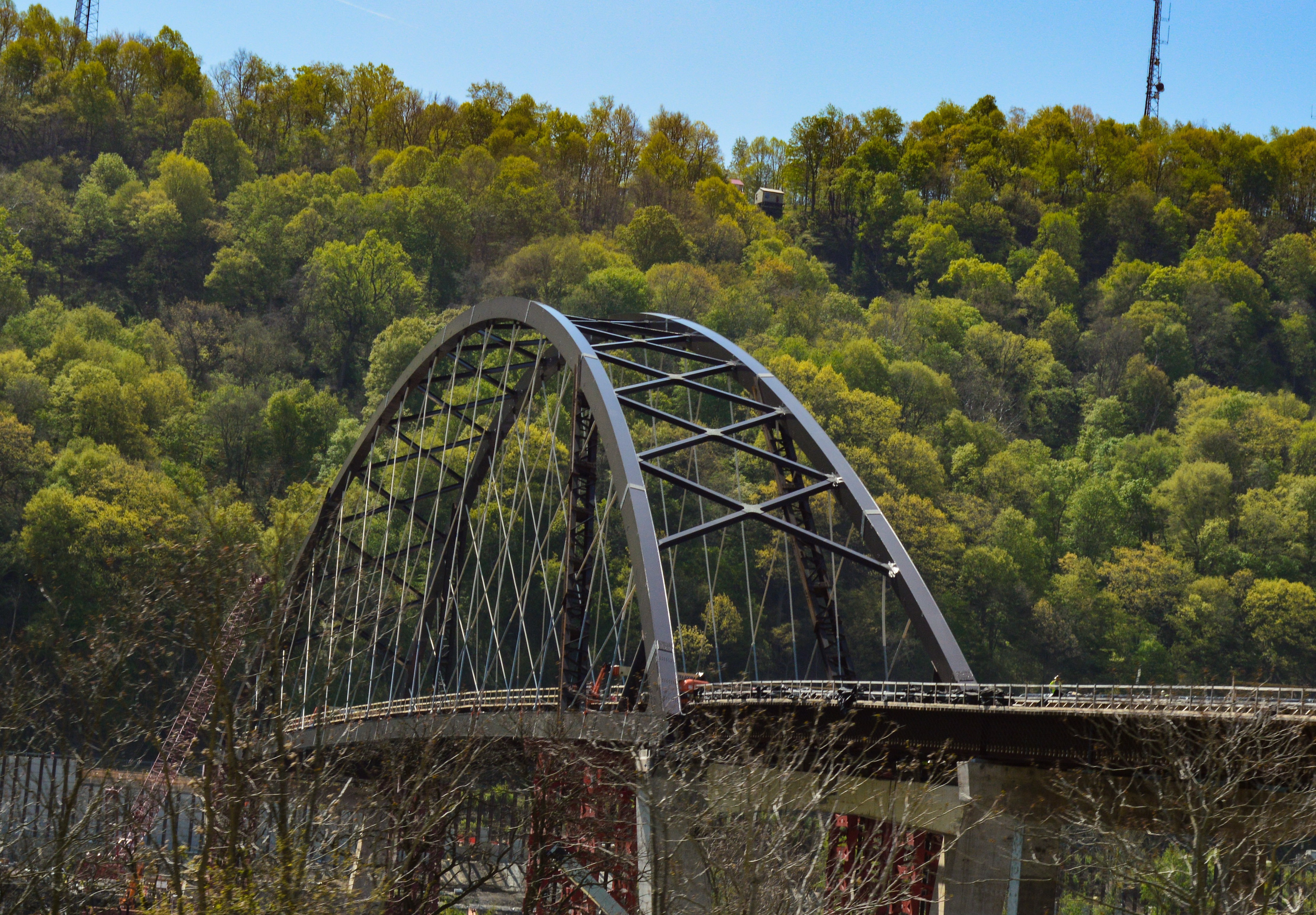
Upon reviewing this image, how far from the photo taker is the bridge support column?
16.8m

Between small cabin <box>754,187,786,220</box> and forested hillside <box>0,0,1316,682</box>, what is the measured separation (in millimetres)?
2796

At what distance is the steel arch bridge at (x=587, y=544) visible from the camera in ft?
75.4

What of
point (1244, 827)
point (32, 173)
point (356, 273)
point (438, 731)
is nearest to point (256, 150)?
point (32, 173)

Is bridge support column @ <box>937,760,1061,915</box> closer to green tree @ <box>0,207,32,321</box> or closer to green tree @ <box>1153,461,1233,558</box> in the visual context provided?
green tree @ <box>1153,461,1233,558</box>

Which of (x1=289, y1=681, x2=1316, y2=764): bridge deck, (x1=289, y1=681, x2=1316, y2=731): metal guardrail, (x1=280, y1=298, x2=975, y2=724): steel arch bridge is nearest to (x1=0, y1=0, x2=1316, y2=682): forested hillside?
(x1=280, y1=298, x2=975, y2=724): steel arch bridge

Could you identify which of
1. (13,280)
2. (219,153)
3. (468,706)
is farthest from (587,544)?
(219,153)

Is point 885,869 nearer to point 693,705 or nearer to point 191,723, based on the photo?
point 693,705

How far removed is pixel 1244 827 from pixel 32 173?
106 meters

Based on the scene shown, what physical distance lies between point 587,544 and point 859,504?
18.6 feet

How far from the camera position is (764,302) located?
95.8 m

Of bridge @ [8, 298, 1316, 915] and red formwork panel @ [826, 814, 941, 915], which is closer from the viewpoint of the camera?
red formwork panel @ [826, 814, 941, 915]

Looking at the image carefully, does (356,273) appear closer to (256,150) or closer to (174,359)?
(174,359)

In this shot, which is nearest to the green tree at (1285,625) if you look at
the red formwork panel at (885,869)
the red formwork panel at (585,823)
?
the red formwork panel at (885,869)

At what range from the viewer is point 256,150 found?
119 meters
